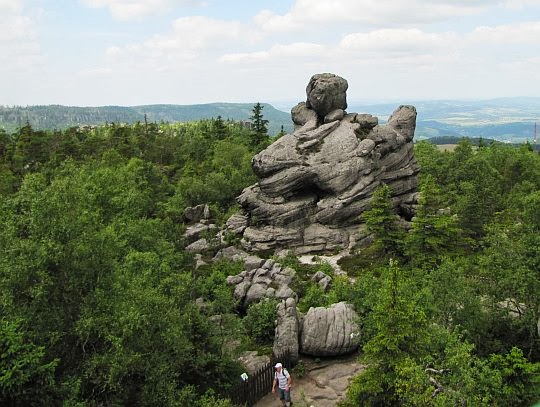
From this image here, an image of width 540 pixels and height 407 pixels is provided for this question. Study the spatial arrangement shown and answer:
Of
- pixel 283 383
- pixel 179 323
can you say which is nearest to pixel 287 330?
pixel 283 383

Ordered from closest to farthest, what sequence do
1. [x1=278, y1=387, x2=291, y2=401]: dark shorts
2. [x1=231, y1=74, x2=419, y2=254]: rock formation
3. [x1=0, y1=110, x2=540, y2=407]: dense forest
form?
[x1=0, y1=110, x2=540, y2=407]: dense forest, [x1=278, y1=387, x2=291, y2=401]: dark shorts, [x1=231, y1=74, x2=419, y2=254]: rock formation

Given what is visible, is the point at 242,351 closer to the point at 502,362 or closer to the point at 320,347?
the point at 320,347

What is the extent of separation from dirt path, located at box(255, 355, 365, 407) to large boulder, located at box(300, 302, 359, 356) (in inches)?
19.6

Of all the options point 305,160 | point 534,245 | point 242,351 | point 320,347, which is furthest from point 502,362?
point 305,160

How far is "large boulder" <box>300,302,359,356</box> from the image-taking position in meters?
21.8

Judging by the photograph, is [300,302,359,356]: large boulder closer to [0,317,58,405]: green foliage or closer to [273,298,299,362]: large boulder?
[273,298,299,362]: large boulder

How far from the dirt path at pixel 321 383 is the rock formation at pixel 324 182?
1834 centimetres

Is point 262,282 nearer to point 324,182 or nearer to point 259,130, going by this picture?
point 324,182

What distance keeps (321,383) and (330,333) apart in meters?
2.65

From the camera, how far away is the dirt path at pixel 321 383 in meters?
18.7

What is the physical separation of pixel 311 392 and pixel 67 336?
10.1 meters

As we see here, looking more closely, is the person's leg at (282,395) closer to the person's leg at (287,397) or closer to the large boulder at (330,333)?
the person's leg at (287,397)

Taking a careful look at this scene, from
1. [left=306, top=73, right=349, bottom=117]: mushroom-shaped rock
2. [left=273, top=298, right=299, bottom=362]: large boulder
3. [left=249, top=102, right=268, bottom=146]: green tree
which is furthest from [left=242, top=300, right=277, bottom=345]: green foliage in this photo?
[left=249, top=102, right=268, bottom=146]: green tree

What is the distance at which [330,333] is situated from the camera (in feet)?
Result: 72.1
